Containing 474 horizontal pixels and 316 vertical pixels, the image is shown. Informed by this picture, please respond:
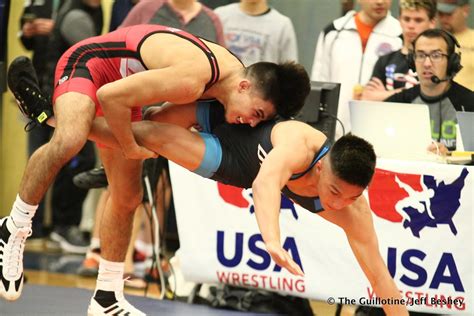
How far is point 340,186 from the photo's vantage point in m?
4.04

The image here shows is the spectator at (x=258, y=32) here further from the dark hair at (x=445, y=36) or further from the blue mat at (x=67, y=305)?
the blue mat at (x=67, y=305)

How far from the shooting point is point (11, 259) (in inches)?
173

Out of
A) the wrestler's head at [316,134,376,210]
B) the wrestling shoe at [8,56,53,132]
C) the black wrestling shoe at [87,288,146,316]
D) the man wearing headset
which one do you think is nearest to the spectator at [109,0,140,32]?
the wrestling shoe at [8,56,53,132]

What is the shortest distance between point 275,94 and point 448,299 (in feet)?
4.65

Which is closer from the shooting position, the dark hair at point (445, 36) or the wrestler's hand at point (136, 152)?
the wrestler's hand at point (136, 152)

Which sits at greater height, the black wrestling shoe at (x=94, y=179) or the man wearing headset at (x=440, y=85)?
the man wearing headset at (x=440, y=85)

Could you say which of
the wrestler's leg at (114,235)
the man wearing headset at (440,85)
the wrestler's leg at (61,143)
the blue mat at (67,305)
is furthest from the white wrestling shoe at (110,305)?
the man wearing headset at (440,85)

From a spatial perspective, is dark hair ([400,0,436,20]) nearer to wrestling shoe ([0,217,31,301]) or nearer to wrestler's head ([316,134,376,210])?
wrestler's head ([316,134,376,210])

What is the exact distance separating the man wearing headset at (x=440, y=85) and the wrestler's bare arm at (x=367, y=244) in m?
1.00

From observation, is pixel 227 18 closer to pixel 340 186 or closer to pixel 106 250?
pixel 106 250

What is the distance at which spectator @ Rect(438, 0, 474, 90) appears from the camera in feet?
18.0

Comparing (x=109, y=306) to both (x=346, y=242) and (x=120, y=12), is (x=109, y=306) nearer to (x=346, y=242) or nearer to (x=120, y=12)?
(x=346, y=242)

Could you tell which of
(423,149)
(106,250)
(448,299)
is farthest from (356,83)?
(106,250)

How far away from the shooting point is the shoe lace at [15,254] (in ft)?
14.4
